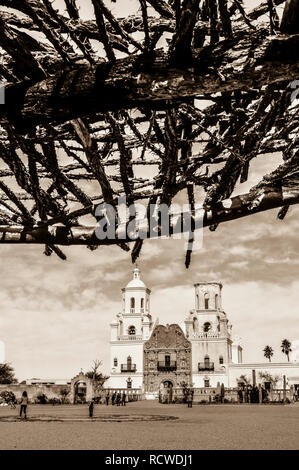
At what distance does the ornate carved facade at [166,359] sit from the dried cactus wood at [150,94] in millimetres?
A: 56534

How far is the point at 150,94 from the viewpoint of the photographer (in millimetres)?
2320

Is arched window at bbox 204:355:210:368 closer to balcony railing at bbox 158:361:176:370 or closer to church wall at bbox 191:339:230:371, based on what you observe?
church wall at bbox 191:339:230:371

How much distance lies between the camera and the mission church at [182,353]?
186ft

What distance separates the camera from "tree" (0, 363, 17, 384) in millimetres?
84000

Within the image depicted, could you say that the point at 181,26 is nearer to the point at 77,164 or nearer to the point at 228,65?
the point at 228,65

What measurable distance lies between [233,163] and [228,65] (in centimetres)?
177

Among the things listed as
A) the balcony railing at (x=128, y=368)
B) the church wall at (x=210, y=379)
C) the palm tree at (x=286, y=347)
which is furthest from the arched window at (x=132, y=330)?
the palm tree at (x=286, y=347)

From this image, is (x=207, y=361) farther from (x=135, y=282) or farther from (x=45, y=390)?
(x=45, y=390)

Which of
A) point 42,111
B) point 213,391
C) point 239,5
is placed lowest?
point 213,391

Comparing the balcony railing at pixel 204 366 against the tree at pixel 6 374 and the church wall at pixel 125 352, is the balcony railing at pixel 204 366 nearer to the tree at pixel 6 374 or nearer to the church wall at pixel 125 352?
the church wall at pixel 125 352

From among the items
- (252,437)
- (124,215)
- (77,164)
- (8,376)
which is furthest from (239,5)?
(8,376)

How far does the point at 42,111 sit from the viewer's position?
2457mm

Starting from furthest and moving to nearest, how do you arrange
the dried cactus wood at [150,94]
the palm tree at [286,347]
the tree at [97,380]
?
the palm tree at [286,347] < the tree at [97,380] < the dried cactus wood at [150,94]

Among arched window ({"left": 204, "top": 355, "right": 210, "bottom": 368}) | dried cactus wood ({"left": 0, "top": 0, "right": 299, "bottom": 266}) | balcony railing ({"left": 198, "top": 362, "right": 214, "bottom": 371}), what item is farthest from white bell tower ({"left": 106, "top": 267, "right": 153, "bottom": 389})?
dried cactus wood ({"left": 0, "top": 0, "right": 299, "bottom": 266})
